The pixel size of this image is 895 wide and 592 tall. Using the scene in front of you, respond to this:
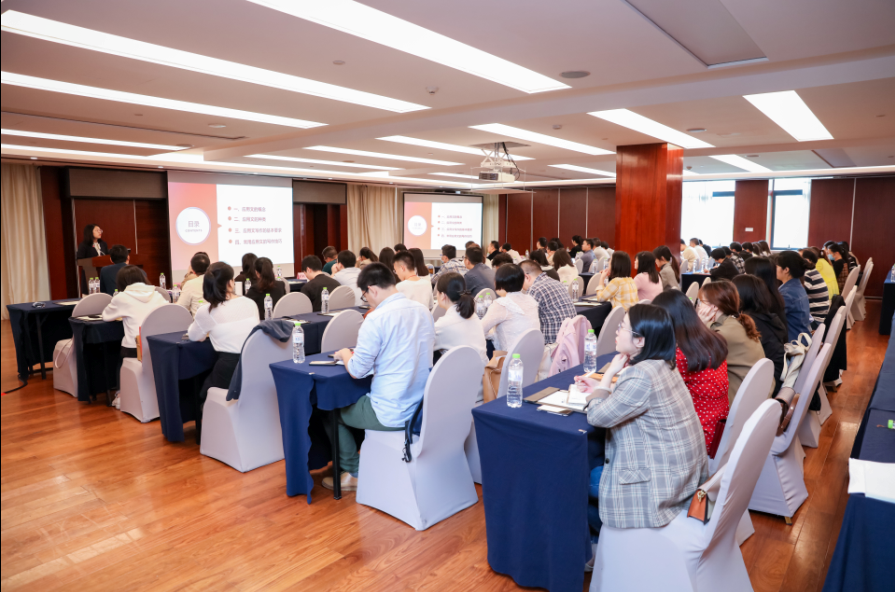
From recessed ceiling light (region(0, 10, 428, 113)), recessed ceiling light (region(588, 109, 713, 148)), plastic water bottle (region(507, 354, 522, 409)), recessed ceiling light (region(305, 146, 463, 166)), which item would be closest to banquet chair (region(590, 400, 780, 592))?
plastic water bottle (region(507, 354, 522, 409))

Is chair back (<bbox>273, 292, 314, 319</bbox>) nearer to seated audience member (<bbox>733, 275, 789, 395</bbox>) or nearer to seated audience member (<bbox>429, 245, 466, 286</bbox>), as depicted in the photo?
seated audience member (<bbox>429, 245, 466, 286</bbox>)

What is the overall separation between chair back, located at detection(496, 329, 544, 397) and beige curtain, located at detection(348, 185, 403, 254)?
11.7 m

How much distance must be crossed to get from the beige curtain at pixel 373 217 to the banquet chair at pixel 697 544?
13115 mm

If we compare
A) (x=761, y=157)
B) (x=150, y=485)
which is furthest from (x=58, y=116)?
(x=761, y=157)

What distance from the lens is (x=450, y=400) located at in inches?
119

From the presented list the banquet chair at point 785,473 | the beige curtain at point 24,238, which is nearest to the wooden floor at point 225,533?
the banquet chair at point 785,473

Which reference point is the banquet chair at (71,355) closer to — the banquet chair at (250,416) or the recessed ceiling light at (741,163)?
the banquet chair at (250,416)

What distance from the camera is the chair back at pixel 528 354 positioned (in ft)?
10.9

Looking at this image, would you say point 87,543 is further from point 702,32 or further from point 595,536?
point 702,32

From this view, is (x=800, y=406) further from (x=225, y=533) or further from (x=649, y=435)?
(x=225, y=533)

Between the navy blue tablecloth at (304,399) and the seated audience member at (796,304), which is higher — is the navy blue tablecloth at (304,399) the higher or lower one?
the lower one

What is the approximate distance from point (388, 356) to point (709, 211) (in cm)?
1504

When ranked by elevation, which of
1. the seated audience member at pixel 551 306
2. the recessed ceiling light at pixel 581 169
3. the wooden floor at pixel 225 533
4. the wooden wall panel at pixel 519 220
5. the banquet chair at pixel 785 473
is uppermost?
the recessed ceiling light at pixel 581 169

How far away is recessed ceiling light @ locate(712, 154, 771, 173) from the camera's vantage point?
10856 millimetres
